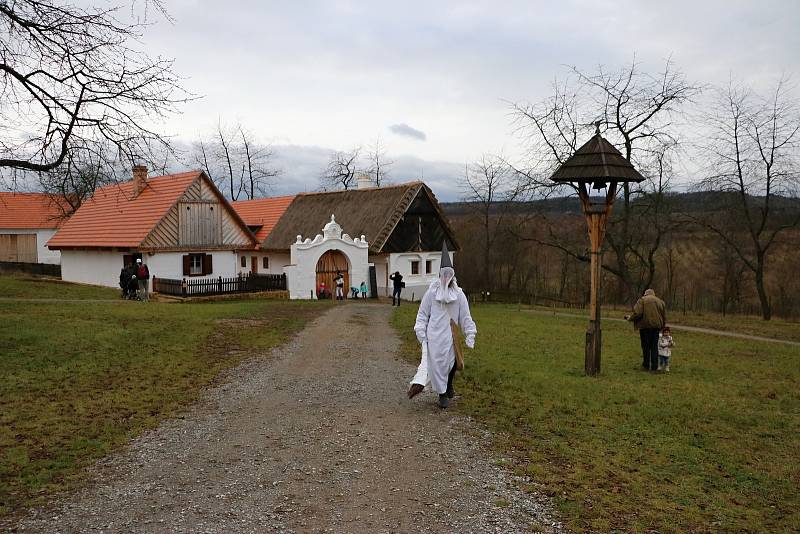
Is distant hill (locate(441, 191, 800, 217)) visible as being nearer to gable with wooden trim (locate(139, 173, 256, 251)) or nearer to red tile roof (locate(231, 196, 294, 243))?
gable with wooden trim (locate(139, 173, 256, 251))

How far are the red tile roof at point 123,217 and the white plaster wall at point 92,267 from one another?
611 mm

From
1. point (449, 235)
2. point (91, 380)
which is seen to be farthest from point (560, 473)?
point (449, 235)

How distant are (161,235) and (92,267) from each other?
5.28 m

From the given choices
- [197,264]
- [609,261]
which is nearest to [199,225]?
[197,264]

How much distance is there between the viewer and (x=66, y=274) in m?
33.9

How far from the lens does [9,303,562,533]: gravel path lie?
5.37 meters

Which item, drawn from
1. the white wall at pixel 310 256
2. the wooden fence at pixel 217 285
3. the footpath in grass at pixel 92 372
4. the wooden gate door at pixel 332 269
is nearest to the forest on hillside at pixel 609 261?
the white wall at pixel 310 256

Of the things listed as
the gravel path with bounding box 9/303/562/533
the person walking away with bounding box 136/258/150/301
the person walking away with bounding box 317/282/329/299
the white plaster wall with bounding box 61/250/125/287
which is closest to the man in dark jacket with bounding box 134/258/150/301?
the person walking away with bounding box 136/258/150/301

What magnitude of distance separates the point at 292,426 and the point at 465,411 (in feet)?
8.28

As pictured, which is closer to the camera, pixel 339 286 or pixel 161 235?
pixel 161 235

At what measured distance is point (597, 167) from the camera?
39.1 feet

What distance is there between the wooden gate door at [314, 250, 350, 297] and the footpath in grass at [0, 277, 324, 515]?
10749 millimetres

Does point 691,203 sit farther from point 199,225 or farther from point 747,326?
point 199,225

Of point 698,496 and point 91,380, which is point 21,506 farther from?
point 698,496
